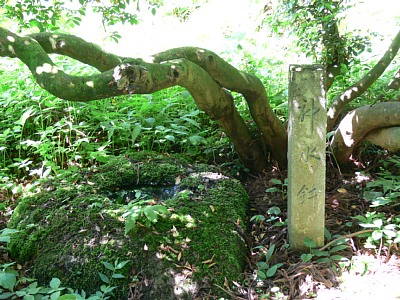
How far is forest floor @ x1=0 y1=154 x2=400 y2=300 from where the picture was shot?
7.72 ft

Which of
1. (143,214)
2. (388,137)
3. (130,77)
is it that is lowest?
(143,214)

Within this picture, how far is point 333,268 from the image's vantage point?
8.22ft

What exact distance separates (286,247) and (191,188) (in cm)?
99

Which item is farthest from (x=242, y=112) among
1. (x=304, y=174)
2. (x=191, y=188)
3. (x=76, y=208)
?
(x=76, y=208)

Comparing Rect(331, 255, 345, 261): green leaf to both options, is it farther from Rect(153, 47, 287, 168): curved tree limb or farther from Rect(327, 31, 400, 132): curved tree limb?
Rect(327, 31, 400, 132): curved tree limb

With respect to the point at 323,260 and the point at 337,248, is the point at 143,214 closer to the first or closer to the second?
the point at 323,260

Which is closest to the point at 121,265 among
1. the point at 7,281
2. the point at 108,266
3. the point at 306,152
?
the point at 108,266

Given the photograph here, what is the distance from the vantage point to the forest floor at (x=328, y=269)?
7.72ft

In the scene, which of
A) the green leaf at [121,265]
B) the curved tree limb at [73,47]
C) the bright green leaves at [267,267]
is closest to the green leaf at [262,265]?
the bright green leaves at [267,267]

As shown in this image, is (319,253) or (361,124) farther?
(361,124)

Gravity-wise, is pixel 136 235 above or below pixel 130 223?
below

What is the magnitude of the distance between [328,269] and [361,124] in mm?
1346

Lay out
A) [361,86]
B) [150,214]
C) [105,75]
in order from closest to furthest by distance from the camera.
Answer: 1. [105,75]
2. [150,214]
3. [361,86]

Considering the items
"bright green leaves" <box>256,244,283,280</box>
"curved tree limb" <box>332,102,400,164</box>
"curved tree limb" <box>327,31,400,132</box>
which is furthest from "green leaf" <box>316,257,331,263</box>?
"curved tree limb" <box>327,31,400,132</box>
